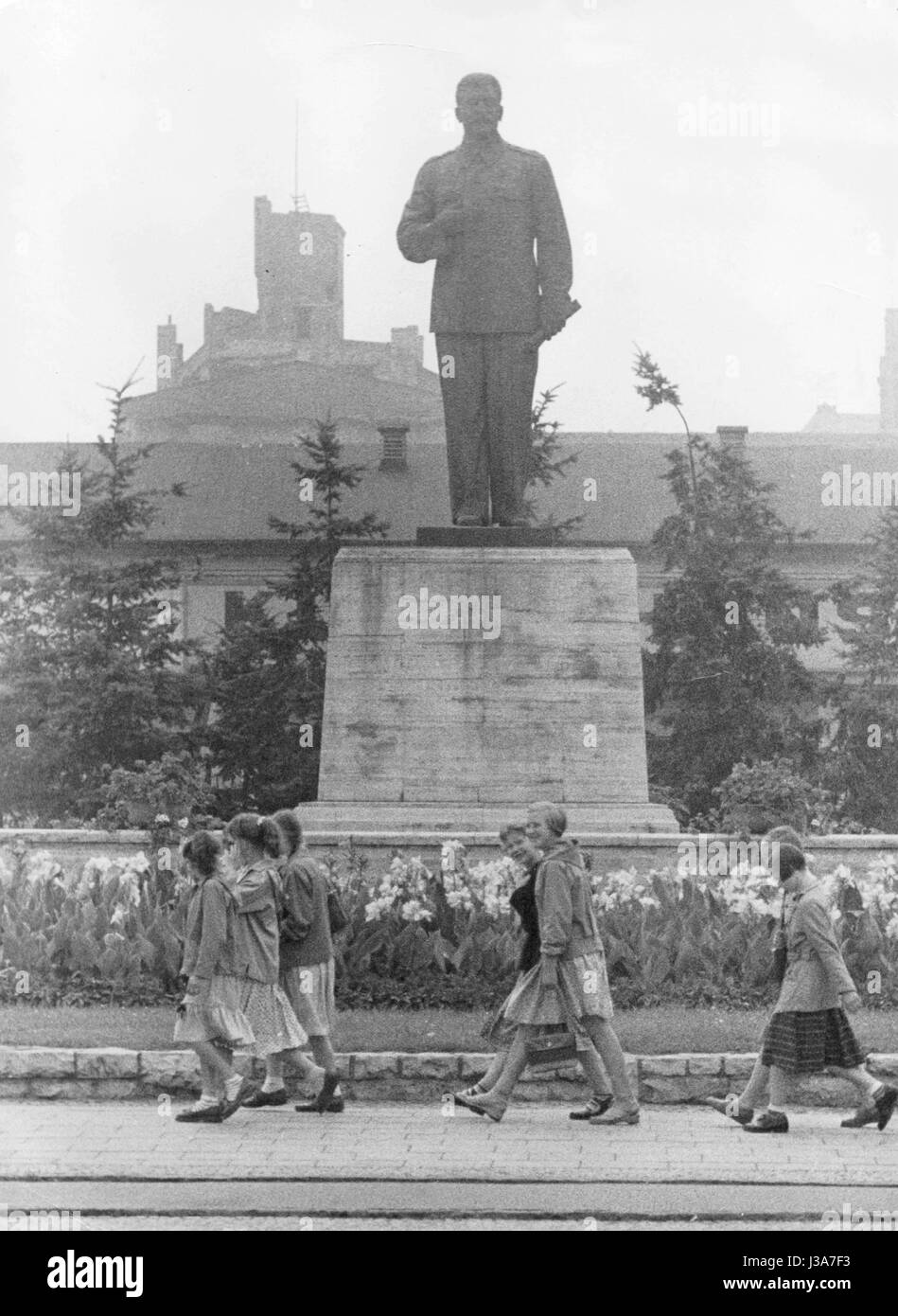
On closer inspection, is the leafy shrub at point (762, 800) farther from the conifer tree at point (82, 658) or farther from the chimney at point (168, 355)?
the chimney at point (168, 355)

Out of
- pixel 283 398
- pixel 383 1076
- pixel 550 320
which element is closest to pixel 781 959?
pixel 383 1076

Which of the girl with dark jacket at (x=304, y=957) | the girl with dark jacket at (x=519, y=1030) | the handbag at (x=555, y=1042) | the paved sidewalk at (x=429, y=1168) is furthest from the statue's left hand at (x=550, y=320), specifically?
the paved sidewalk at (x=429, y=1168)

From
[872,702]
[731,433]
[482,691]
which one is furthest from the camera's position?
[731,433]

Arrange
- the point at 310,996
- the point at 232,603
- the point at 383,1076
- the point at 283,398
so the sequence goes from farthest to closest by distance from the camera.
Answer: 1. the point at 283,398
2. the point at 232,603
3. the point at 383,1076
4. the point at 310,996

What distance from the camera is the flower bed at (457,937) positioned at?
12492 millimetres

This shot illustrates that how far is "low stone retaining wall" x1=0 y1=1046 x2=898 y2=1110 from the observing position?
1056cm

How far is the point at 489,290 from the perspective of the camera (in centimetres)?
1500

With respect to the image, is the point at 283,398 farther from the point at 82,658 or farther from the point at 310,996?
the point at 310,996

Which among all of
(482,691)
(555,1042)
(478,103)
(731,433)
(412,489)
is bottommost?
(555,1042)

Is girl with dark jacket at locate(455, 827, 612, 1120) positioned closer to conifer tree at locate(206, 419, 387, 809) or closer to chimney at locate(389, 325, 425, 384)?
conifer tree at locate(206, 419, 387, 809)

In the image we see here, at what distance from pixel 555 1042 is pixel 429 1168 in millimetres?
1499

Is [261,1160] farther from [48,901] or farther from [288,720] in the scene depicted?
[288,720]

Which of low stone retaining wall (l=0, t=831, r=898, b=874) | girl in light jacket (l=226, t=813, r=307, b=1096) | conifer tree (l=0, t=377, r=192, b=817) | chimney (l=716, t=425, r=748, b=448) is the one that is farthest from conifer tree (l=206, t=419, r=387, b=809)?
girl in light jacket (l=226, t=813, r=307, b=1096)

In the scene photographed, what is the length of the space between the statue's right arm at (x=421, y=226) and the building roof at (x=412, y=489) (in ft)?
105
